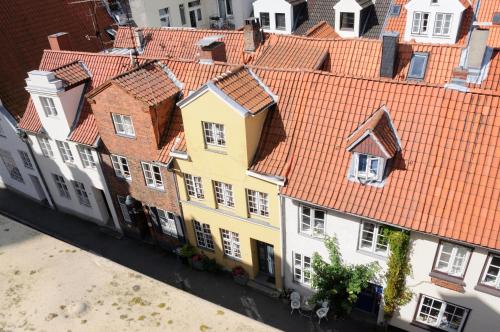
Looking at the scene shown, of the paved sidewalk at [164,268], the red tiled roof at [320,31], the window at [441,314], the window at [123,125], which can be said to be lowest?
the paved sidewalk at [164,268]

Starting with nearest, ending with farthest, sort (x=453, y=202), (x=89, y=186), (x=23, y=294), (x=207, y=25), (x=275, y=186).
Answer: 1. (x=23, y=294)
2. (x=453, y=202)
3. (x=275, y=186)
4. (x=89, y=186)
5. (x=207, y=25)

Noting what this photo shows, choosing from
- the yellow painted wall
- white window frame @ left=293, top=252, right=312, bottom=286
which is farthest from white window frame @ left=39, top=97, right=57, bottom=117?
white window frame @ left=293, top=252, right=312, bottom=286

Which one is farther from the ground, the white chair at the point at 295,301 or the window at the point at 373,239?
the window at the point at 373,239

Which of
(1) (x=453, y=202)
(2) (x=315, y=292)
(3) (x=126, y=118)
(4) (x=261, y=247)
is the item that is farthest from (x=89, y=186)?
(1) (x=453, y=202)

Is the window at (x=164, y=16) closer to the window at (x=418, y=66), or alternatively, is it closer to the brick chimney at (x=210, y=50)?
the brick chimney at (x=210, y=50)

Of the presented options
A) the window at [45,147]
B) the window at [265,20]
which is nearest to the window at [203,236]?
the window at [45,147]

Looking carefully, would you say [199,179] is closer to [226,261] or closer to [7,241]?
[226,261]
